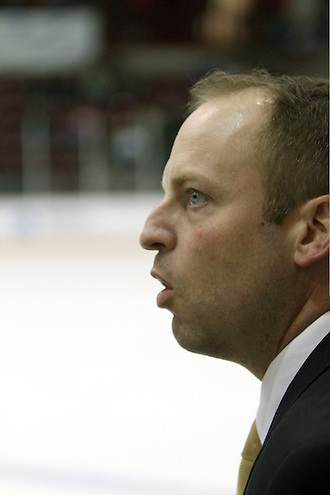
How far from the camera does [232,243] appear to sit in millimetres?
897

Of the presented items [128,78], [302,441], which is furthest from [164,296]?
[128,78]

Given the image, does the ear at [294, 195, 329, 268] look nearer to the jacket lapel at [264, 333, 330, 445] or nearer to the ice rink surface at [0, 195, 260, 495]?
the jacket lapel at [264, 333, 330, 445]

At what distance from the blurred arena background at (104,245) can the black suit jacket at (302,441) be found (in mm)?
973

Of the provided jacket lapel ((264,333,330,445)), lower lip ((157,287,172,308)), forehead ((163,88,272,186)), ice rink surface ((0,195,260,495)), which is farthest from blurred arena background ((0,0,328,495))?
jacket lapel ((264,333,330,445))

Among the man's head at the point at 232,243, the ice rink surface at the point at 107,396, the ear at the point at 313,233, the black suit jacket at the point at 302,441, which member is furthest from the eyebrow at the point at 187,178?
the ice rink surface at the point at 107,396

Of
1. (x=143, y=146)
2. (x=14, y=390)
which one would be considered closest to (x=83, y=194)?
(x=143, y=146)

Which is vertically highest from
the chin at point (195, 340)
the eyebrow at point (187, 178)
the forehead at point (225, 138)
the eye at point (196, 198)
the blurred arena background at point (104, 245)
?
the blurred arena background at point (104, 245)

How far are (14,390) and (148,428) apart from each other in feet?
2.79

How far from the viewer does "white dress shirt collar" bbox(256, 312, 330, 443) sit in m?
0.82

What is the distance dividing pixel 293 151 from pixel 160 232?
0.19m

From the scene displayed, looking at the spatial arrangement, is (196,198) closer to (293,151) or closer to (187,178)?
(187,178)

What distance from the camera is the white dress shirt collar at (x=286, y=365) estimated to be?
0.82m

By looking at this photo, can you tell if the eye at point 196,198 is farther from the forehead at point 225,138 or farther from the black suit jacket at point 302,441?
the black suit jacket at point 302,441

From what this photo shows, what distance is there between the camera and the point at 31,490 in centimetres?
234
